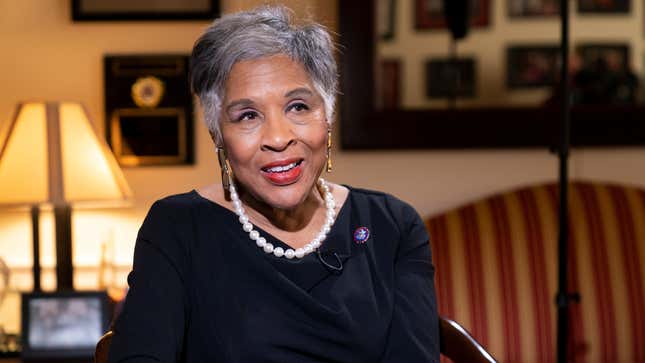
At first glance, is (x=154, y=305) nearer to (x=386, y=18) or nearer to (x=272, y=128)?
(x=272, y=128)

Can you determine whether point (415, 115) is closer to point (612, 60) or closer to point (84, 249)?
point (612, 60)

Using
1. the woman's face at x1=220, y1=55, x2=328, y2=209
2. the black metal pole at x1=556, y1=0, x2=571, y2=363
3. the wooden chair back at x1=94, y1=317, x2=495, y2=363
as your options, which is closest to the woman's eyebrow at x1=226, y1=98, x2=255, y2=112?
the woman's face at x1=220, y1=55, x2=328, y2=209

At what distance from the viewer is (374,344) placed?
5.84 feet

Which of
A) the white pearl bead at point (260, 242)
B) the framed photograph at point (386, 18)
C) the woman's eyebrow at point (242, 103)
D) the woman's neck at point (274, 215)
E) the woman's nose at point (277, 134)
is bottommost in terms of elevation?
the white pearl bead at point (260, 242)

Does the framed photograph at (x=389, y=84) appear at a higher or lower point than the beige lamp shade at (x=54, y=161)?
higher

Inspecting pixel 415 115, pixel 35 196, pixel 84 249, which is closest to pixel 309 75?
pixel 35 196

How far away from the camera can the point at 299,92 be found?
172 cm

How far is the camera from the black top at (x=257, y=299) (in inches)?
65.0

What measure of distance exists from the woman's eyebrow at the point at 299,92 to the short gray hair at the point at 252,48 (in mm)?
26

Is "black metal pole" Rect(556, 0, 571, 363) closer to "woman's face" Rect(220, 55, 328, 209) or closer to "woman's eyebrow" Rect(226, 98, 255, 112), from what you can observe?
"woman's face" Rect(220, 55, 328, 209)

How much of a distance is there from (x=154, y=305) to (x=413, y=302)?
54cm

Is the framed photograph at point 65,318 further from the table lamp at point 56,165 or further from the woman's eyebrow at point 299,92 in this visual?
the woman's eyebrow at point 299,92

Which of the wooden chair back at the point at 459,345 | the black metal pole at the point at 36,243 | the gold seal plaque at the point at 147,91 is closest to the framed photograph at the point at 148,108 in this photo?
the gold seal plaque at the point at 147,91

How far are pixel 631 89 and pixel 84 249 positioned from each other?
2090mm
